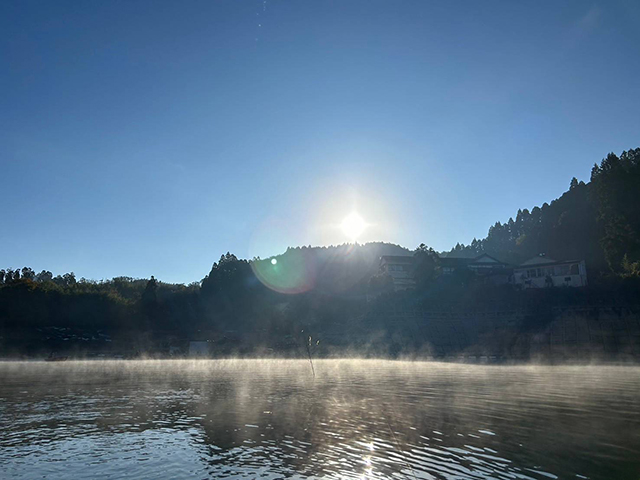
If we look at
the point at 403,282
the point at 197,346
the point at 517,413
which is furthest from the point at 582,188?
the point at 517,413

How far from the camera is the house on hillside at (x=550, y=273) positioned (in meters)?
111

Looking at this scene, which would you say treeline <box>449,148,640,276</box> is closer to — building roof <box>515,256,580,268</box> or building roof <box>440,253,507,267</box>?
building roof <box>515,256,580,268</box>

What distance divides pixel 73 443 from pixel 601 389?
33.7m

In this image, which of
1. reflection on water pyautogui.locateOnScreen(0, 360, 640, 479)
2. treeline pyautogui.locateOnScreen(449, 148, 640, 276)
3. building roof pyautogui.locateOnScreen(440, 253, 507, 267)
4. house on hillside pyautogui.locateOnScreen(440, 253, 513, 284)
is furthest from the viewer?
building roof pyautogui.locateOnScreen(440, 253, 507, 267)

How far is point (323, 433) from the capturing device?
1866cm

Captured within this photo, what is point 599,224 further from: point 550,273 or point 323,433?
point 323,433

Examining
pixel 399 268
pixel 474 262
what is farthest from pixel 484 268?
pixel 399 268

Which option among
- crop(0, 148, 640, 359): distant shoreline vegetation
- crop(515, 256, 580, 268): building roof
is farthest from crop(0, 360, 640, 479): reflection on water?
crop(515, 256, 580, 268): building roof

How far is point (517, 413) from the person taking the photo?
22.9 meters

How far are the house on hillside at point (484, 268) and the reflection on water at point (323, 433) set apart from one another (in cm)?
9717

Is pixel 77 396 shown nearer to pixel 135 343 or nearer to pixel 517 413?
pixel 517 413

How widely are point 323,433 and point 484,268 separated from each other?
12481cm

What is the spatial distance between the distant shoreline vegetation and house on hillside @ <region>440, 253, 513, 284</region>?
398 inches

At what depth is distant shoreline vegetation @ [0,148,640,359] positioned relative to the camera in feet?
262
